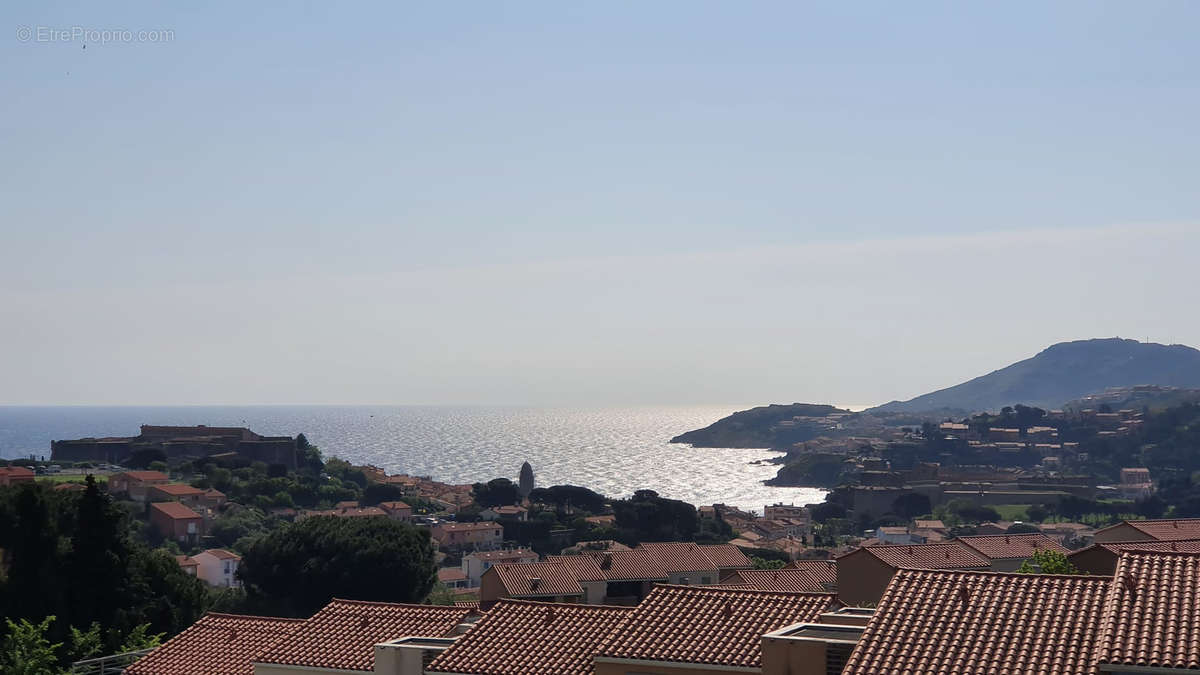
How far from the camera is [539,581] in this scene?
36094 millimetres

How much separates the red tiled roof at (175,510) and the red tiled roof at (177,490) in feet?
9.99

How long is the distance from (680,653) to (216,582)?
183 feet

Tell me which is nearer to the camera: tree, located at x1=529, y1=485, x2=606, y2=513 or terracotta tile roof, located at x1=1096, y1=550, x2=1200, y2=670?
terracotta tile roof, located at x1=1096, y1=550, x2=1200, y2=670

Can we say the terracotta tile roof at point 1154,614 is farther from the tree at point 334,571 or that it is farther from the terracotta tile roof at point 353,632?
the tree at point 334,571

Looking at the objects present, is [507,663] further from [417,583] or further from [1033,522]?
[1033,522]

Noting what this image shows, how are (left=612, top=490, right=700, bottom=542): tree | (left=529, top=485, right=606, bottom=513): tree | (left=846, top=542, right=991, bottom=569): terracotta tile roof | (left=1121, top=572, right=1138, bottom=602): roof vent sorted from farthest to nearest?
(left=529, top=485, right=606, bottom=513): tree, (left=612, top=490, right=700, bottom=542): tree, (left=846, top=542, right=991, bottom=569): terracotta tile roof, (left=1121, top=572, right=1138, bottom=602): roof vent

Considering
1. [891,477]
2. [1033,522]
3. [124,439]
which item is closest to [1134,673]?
[1033,522]

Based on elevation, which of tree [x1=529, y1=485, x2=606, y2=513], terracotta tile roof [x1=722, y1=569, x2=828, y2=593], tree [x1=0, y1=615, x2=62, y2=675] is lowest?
tree [x1=529, y1=485, x2=606, y2=513]

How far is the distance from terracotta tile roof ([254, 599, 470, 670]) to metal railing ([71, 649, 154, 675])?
269 cm

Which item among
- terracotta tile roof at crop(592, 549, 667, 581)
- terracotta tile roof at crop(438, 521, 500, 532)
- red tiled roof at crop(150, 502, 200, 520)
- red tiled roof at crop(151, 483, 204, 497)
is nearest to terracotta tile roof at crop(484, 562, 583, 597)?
terracotta tile roof at crop(592, 549, 667, 581)

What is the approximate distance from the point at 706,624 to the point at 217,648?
6644 mm

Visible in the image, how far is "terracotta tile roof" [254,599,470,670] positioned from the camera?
1398cm

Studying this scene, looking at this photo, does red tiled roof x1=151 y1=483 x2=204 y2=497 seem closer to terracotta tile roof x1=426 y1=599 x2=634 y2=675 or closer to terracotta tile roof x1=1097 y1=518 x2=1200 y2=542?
terracotta tile roof x1=1097 y1=518 x2=1200 y2=542

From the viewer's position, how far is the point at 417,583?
43188mm
